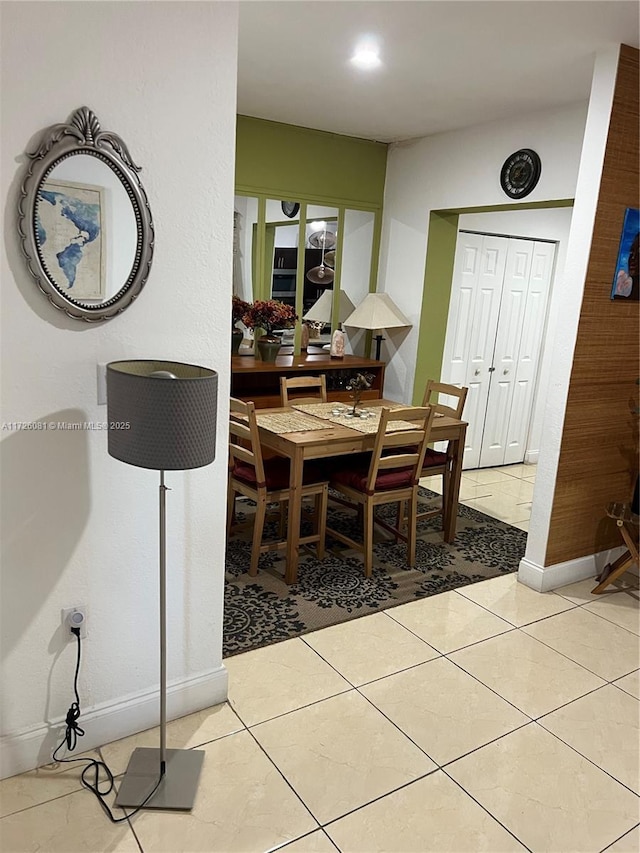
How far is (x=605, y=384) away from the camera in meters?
3.39

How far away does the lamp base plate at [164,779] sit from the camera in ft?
6.59

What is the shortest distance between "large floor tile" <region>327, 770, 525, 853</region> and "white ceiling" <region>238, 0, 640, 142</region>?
2.88 m

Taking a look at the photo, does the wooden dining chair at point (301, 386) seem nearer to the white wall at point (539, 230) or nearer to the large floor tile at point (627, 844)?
the white wall at point (539, 230)

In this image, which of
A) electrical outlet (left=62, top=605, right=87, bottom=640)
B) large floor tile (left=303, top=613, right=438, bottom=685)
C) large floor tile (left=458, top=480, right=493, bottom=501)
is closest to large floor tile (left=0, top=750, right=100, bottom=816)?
electrical outlet (left=62, top=605, right=87, bottom=640)

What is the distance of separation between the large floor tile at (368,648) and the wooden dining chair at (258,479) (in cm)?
63

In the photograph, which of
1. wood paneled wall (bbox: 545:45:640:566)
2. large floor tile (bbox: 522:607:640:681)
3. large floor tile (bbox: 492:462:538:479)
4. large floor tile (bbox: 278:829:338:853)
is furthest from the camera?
large floor tile (bbox: 492:462:538:479)

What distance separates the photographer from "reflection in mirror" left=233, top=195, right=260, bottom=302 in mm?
4617

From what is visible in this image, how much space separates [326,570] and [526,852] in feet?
6.09

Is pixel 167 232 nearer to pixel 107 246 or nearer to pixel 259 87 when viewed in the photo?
pixel 107 246

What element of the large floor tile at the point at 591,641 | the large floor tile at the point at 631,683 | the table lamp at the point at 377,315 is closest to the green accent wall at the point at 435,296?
the table lamp at the point at 377,315

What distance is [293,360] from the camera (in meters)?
4.91

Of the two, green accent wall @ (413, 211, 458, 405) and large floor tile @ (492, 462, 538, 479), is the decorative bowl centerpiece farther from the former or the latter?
large floor tile @ (492, 462, 538, 479)

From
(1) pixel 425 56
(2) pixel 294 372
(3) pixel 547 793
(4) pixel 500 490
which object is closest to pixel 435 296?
(2) pixel 294 372

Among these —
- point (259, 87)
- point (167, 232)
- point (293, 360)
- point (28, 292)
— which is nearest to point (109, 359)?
point (28, 292)
